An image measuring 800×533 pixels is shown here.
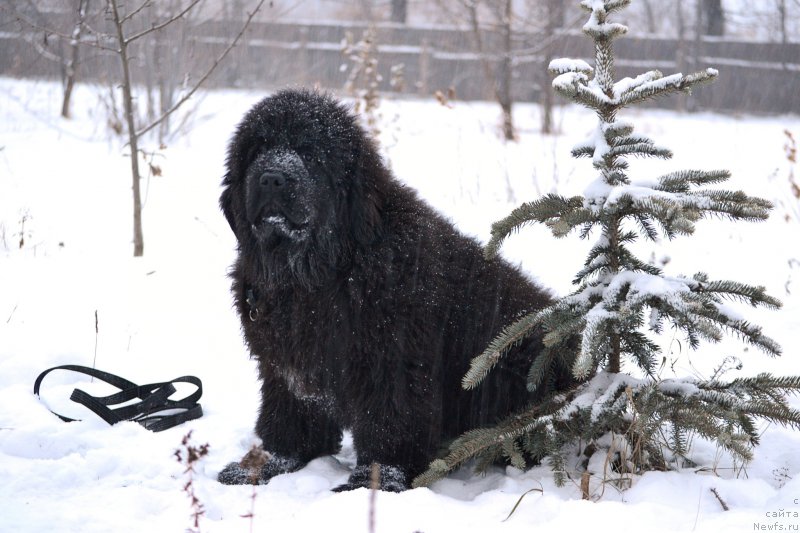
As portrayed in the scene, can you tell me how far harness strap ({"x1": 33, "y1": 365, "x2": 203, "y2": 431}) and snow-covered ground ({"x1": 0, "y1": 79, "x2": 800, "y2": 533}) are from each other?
0.08 meters

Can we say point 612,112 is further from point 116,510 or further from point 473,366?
point 116,510

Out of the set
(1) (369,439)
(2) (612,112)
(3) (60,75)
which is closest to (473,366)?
(1) (369,439)

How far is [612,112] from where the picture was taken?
2697 mm

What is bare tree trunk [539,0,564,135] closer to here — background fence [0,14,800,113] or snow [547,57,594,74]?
background fence [0,14,800,113]

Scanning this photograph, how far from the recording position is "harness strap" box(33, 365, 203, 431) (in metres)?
3.37

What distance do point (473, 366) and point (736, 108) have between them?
1956 centimetres

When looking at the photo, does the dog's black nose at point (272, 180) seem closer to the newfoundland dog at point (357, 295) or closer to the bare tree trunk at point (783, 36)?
the newfoundland dog at point (357, 295)

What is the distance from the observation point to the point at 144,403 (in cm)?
353

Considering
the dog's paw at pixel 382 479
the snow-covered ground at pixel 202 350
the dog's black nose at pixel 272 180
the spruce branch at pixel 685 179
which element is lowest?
the dog's paw at pixel 382 479

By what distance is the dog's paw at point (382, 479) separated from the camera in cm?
290

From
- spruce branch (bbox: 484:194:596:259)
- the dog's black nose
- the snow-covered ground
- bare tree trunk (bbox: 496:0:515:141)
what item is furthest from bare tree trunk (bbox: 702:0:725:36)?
the dog's black nose

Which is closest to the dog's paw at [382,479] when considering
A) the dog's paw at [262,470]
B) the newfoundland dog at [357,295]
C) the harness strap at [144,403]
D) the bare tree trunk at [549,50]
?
the newfoundland dog at [357,295]

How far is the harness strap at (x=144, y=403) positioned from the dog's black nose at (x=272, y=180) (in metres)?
1.39

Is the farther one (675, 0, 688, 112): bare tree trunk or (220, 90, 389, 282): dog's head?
(675, 0, 688, 112): bare tree trunk
